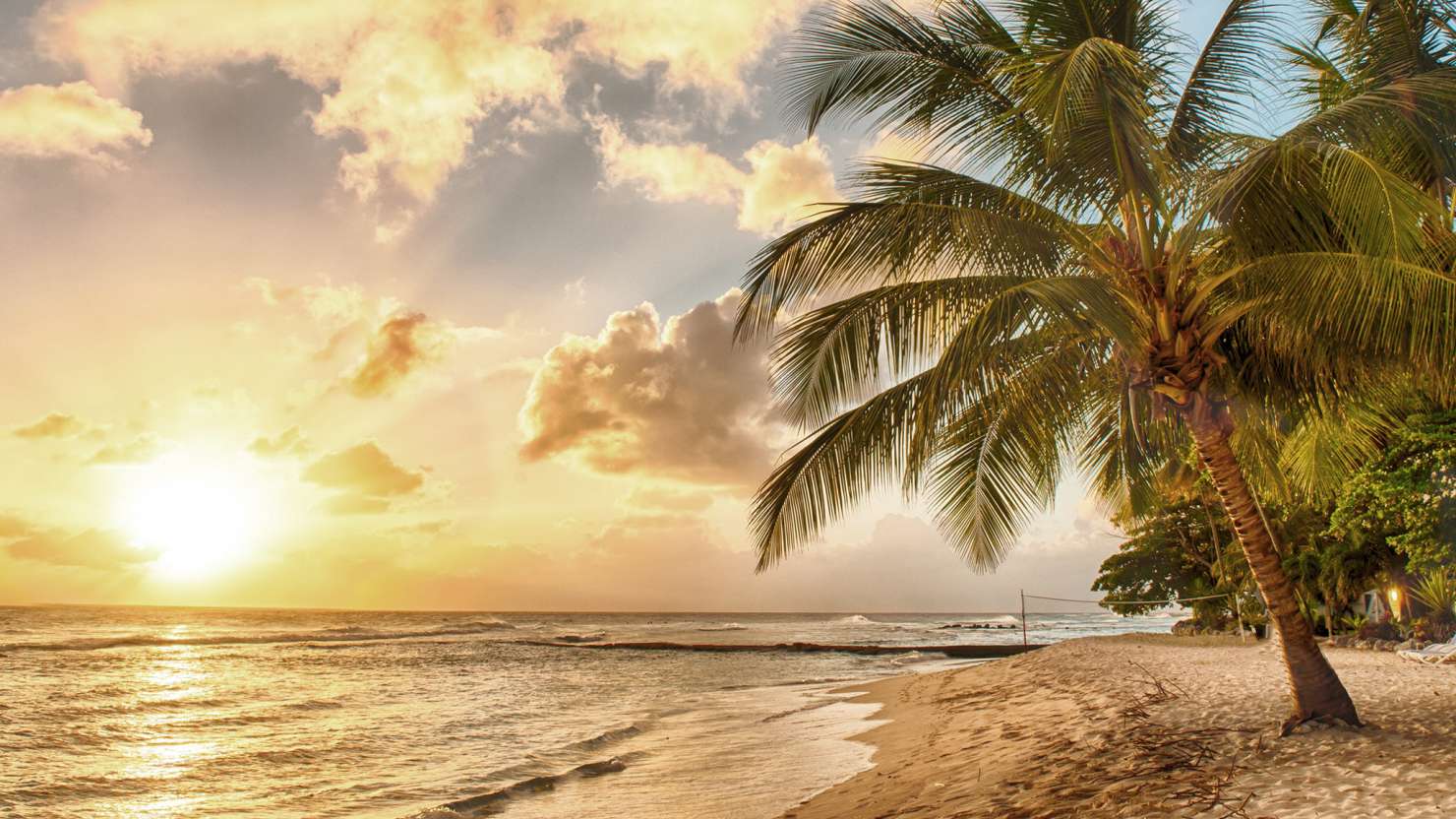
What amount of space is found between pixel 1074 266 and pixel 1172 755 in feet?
12.3

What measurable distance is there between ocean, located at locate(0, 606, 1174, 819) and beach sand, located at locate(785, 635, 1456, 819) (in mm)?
1492

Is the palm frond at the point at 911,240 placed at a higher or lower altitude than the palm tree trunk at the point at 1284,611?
higher

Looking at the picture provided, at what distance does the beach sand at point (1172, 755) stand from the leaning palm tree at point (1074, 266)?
736 millimetres

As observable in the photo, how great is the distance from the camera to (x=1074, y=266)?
6.32 meters

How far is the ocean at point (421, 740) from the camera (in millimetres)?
9148

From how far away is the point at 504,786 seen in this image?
32.1 ft

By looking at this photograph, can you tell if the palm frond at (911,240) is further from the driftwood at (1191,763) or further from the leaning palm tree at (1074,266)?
the driftwood at (1191,763)

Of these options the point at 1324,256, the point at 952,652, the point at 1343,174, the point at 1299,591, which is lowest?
the point at 952,652

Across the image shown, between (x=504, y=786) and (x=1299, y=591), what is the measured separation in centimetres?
2235

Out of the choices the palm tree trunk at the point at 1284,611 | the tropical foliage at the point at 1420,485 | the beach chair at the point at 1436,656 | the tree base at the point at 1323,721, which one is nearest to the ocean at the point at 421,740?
the tree base at the point at 1323,721

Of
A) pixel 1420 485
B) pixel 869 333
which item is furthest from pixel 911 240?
pixel 1420 485

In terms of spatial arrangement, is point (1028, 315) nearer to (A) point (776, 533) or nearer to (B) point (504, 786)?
(A) point (776, 533)

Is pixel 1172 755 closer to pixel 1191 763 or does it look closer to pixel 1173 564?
pixel 1191 763

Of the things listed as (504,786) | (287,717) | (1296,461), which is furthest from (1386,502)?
(287,717)
